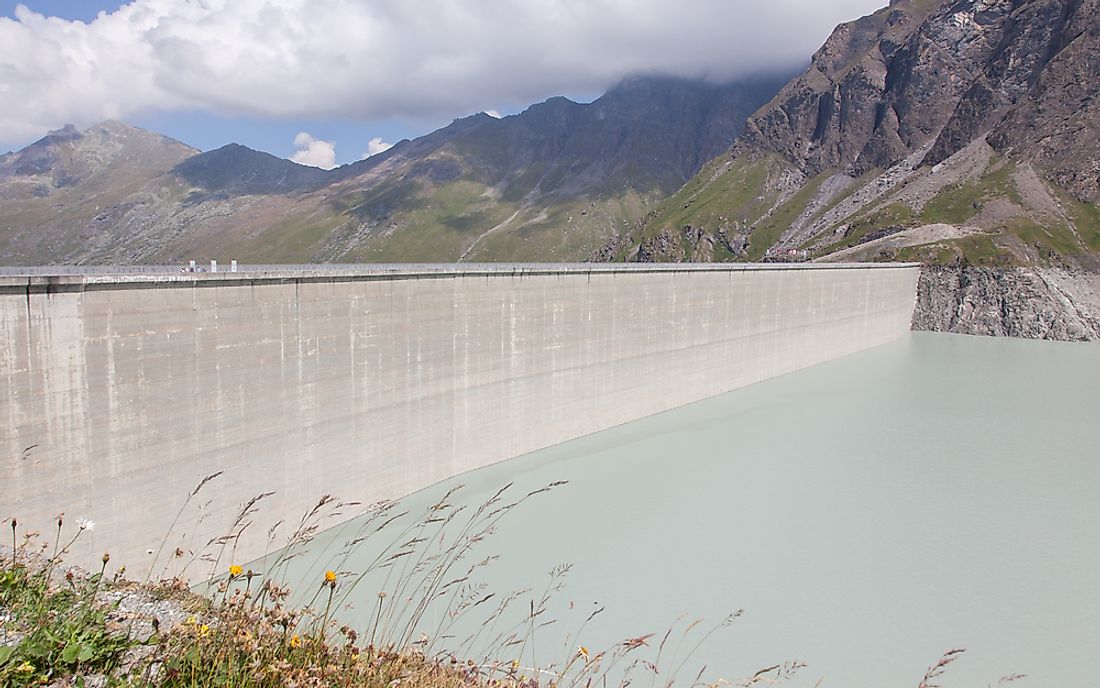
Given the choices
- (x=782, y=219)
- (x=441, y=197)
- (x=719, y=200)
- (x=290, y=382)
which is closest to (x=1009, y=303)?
(x=782, y=219)

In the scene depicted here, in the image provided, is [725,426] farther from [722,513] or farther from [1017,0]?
[1017,0]

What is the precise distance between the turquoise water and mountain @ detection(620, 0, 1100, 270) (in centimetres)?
3893

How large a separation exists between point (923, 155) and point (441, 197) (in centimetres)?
9119

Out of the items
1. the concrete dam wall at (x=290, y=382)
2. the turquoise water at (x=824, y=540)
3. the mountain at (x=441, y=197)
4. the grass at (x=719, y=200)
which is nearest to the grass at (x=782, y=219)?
the grass at (x=719, y=200)

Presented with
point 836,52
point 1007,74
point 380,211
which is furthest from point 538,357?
point 380,211

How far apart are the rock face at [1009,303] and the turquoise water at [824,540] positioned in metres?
25.7

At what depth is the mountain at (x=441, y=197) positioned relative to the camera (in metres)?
133

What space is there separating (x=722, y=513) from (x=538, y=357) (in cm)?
760

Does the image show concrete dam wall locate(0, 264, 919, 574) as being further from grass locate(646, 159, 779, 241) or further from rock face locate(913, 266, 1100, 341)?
grass locate(646, 159, 779, 241)

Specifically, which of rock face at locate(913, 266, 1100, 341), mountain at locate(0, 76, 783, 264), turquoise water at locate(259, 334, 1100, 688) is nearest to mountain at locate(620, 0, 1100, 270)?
rock face at locate(913, 266, 1100, 341)

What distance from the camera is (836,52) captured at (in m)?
116

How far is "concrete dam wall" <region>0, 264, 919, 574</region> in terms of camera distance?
12125 mm

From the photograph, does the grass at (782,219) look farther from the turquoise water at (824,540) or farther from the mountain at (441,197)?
the turquoise water at (824,540)

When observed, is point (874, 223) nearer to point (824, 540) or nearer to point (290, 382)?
point (824, 540)
